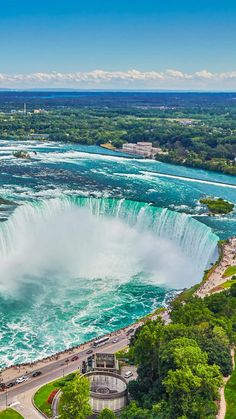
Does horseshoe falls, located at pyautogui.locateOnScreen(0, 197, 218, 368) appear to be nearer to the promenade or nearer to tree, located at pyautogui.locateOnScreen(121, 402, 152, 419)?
the promenade

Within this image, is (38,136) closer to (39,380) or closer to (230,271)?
(230,271)

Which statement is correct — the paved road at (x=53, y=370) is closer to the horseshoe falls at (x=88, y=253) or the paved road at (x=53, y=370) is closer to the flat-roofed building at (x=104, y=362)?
the flat-roofed building at (x=104, y=362)

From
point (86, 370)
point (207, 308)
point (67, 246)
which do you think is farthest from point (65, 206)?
point (86, 370)

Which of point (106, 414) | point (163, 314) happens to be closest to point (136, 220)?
point (163, 314)

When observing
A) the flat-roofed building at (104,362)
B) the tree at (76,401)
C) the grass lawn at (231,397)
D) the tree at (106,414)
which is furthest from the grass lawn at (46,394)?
the grass lawn at (231,397)

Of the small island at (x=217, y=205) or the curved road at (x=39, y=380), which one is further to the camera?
the small island at (x=217, y=205)

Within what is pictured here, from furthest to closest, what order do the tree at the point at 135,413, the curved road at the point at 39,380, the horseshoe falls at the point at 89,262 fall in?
the horseshoe falls at the point at 89,262
the curved road at the point at 39,380
the tree at the point at 135,413

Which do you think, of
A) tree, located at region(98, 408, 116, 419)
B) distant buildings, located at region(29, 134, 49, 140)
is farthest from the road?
distant buildings, located at region(29, 134, 49, 140)
